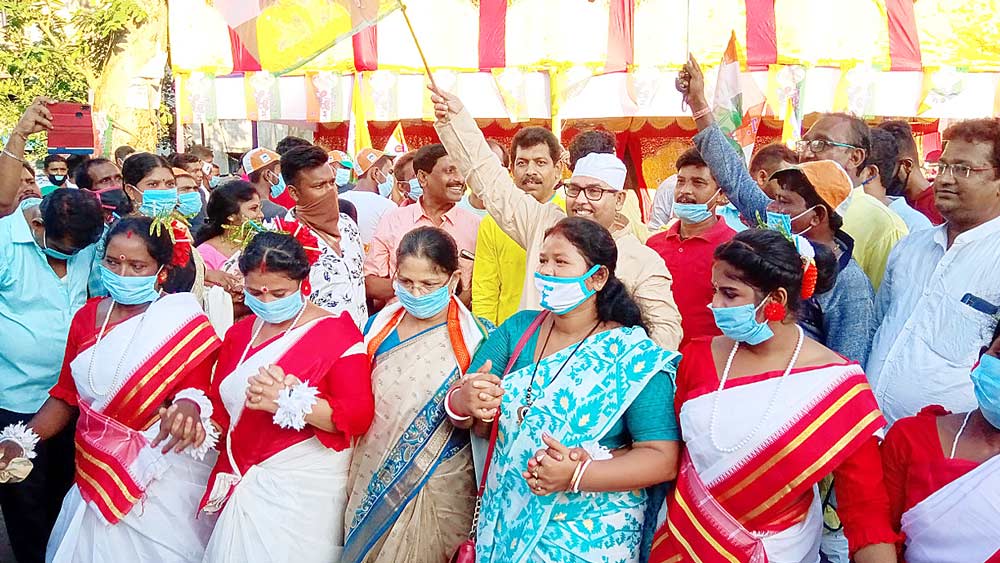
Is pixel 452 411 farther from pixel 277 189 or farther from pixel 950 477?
pixel 277 189

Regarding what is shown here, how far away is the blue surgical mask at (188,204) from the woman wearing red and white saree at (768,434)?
12.7 feet

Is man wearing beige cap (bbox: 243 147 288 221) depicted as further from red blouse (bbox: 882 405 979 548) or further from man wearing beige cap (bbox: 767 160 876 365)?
red blouse (bbox: 882 405 979 548)

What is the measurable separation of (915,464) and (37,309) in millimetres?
3541

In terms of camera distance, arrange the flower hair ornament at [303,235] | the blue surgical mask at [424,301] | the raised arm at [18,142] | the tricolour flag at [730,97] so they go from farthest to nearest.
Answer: the raised arm at [18,142] → the tricolour flag at [730,97] → the flower hair ornament at [303,235] → the blue surgical mask at [424,301]

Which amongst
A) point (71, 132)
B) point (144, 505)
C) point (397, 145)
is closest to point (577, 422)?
point (144, 505)

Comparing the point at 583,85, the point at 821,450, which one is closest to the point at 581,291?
the point at 821,450

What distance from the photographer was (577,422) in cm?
266

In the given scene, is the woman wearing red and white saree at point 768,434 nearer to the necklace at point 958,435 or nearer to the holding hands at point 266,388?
the necklace at point 958,435

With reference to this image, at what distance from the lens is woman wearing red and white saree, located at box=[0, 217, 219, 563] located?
3229mm

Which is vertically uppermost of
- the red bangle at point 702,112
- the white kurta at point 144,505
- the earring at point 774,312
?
the red bangle at point 702,112

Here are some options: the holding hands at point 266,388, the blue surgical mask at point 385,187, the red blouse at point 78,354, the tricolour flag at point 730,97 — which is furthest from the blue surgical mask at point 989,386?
the blue surgical mask at point 385,187

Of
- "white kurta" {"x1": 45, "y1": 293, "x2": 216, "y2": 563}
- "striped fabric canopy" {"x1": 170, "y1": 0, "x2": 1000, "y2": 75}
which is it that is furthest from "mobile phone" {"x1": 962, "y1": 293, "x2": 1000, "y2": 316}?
"striped fabric canopy" {"x1": 170, "y1": 0, "x2": 1000, "y2": 75}

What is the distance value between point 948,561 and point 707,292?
1.82 m

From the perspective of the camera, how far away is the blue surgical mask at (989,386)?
7.10 feet
